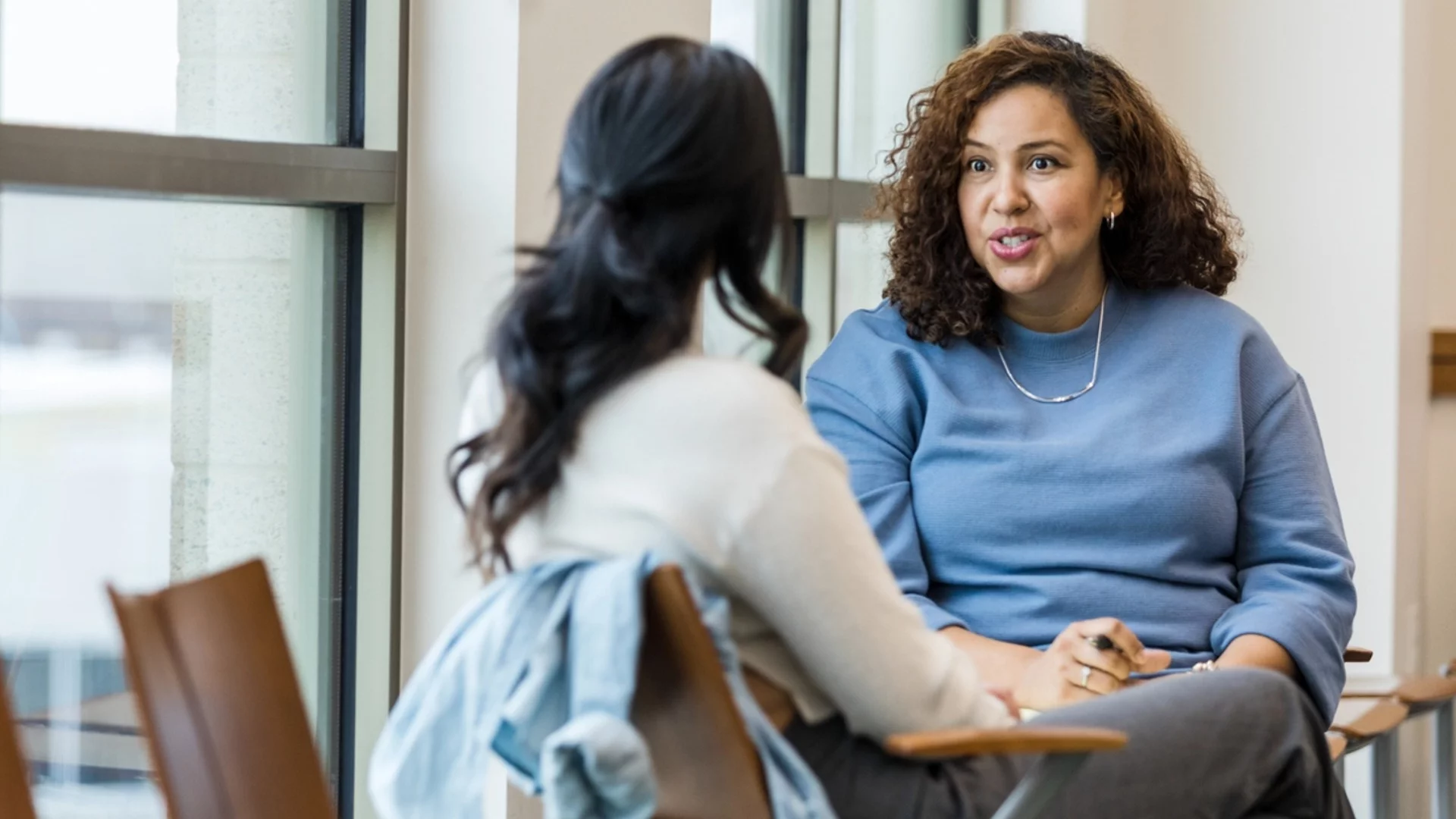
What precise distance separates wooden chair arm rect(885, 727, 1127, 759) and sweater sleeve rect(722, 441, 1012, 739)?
6 cm

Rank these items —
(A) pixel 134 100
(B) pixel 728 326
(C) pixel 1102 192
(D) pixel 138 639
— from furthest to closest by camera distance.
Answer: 1. (B) pixel 728 326
2. (C) pixel 1102 192
3. (A) pixel 134 100
4. (D) pixel 138 639

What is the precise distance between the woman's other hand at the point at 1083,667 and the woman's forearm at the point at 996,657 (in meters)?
0.03

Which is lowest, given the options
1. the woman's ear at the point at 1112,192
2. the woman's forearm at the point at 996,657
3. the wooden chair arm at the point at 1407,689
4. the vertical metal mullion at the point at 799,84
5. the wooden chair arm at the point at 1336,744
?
the wooden chair arm at the point at 1407,689

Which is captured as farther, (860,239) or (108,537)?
(860,239)

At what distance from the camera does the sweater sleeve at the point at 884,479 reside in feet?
7.14

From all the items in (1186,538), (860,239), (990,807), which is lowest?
(990,807)

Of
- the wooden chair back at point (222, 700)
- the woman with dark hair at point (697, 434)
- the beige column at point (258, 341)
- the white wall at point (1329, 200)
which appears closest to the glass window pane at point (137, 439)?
the beige column at point (258, 341)

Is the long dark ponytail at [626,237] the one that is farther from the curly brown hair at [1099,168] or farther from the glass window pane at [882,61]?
the glass window pane at [882,61]

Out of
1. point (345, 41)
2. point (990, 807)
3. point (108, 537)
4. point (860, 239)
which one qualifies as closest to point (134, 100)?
point (345, 41)

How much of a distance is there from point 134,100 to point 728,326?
3.69ft

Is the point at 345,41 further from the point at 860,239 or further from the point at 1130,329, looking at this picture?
the point at 860,239

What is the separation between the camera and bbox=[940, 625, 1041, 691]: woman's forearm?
2.04m

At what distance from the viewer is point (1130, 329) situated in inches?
90.0

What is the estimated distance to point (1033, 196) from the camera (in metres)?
2.26
